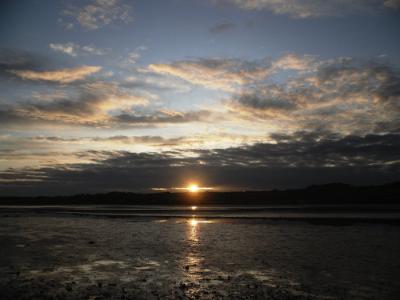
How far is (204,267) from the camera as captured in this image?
17.8 meters

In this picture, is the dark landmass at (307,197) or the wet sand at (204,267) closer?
the wet sand at (204,267)

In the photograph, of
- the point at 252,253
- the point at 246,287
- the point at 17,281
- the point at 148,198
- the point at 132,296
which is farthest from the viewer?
the point at 148,198

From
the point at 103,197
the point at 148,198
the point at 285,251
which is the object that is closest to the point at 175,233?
the point at 285,251

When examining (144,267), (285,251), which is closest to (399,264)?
(285,251)

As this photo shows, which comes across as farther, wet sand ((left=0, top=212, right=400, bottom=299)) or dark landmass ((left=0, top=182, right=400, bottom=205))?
dark landmass ((left=0, top=182, right=400, bottom=205))

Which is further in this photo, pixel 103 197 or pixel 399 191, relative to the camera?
pixel 103 197

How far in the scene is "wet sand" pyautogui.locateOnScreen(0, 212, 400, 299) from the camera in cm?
1348

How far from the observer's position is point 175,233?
32.6 m

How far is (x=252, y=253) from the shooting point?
21516 mm

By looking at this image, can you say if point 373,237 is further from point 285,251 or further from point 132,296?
point 132,296

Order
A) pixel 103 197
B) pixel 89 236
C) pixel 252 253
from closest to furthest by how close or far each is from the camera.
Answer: pixel 252 253 < pixel 89 236 < pixel 103 197

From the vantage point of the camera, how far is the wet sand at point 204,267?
13.5 m

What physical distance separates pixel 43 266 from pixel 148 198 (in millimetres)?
132088

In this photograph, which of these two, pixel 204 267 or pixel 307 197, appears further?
pixel 307 197
